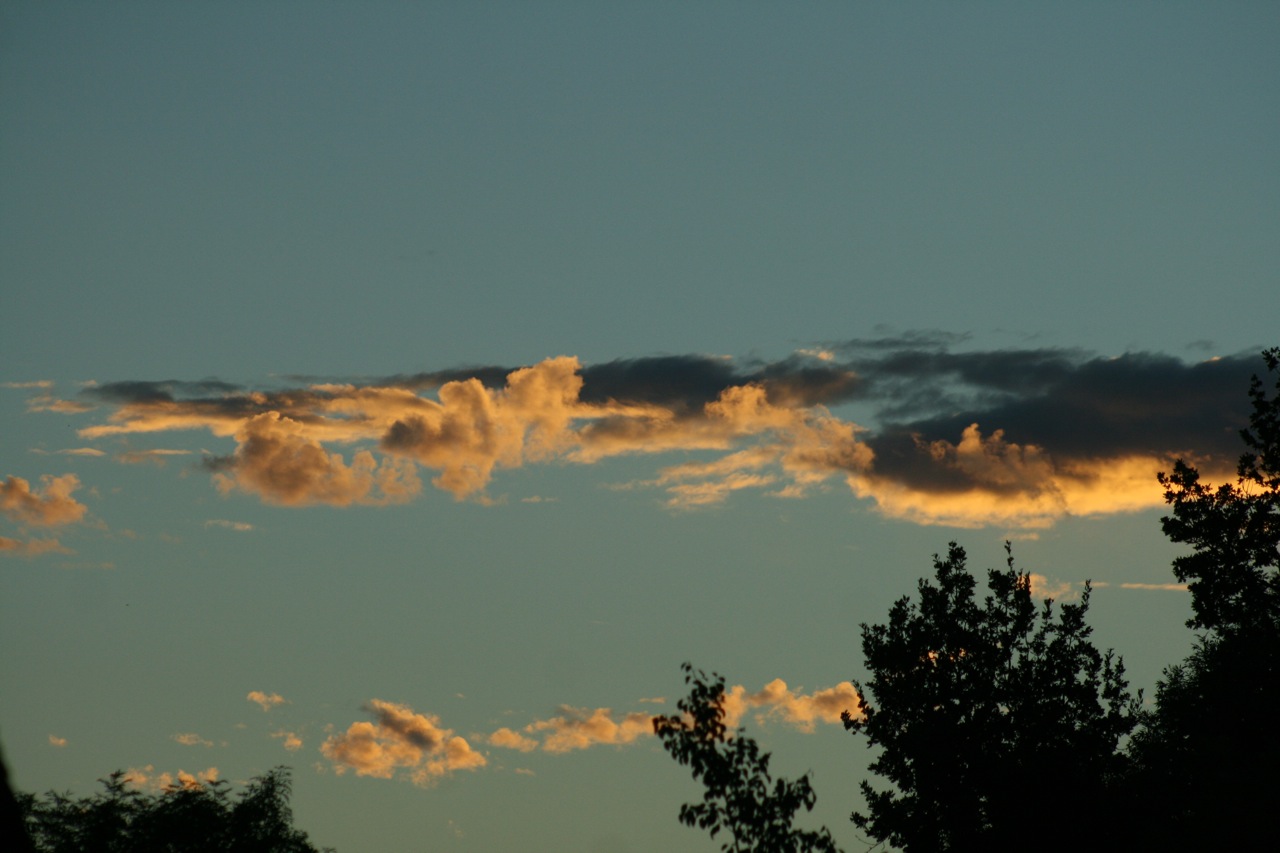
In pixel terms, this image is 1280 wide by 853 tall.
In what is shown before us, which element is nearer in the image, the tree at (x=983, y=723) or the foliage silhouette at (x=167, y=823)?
the tree at (x=983, y=723)

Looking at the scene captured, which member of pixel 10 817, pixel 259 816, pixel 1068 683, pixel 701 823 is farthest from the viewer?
pixel 259 816

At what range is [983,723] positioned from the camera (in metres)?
54.7

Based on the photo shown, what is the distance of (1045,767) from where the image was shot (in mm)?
52656

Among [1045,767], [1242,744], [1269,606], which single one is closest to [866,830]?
[1045,767]

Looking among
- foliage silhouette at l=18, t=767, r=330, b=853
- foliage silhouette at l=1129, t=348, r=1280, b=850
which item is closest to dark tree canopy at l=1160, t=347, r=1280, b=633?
foliage silhouette at l=1129, t=348, r=1280, b=850

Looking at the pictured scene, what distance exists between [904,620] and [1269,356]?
66.7 feet

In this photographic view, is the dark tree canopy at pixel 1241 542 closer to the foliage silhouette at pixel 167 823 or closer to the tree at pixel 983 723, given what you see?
the tree at pixel 983 723

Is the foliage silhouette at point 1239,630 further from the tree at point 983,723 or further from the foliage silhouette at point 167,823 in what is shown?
the foliage silhouette at point 167,823

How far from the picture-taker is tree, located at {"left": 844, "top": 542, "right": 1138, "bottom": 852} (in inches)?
2064

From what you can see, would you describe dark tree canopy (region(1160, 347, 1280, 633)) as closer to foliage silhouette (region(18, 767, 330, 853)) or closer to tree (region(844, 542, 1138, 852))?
tree (region(844, 542, 1138, 852))

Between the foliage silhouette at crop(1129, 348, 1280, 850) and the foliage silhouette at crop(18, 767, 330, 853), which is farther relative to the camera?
the foliage silhouette at crop(18, 767, 330, 853)

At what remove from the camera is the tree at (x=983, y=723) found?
52.4 metres

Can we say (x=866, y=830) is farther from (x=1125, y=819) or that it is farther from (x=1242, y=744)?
(x=1242, y=744)

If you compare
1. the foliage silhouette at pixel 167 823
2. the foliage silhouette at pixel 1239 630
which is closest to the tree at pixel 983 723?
the foliage silhouette at pixel 1239 630
